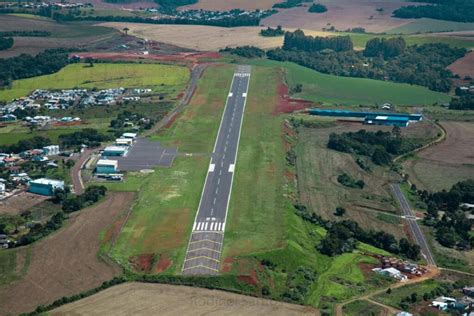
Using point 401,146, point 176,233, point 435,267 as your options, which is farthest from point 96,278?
point 401,146

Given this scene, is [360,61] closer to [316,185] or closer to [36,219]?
[316,185]

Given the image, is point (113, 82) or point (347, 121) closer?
point (347, 121)

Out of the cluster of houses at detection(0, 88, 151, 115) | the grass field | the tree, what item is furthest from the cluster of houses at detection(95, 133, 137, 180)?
the tree

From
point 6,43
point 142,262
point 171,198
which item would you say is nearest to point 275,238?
point 142,262

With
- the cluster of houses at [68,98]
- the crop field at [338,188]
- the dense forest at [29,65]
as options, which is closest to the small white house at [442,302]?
the crop field at [338,188]

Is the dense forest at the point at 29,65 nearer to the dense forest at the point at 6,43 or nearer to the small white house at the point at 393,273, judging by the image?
the dense forest at the point at 6,43

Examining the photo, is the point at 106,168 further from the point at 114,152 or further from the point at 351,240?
the point at 351,240

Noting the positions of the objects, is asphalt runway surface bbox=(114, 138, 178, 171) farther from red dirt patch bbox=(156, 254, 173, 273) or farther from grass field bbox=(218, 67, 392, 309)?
red dirt patch bbox=(156, 254, 173, 273)
